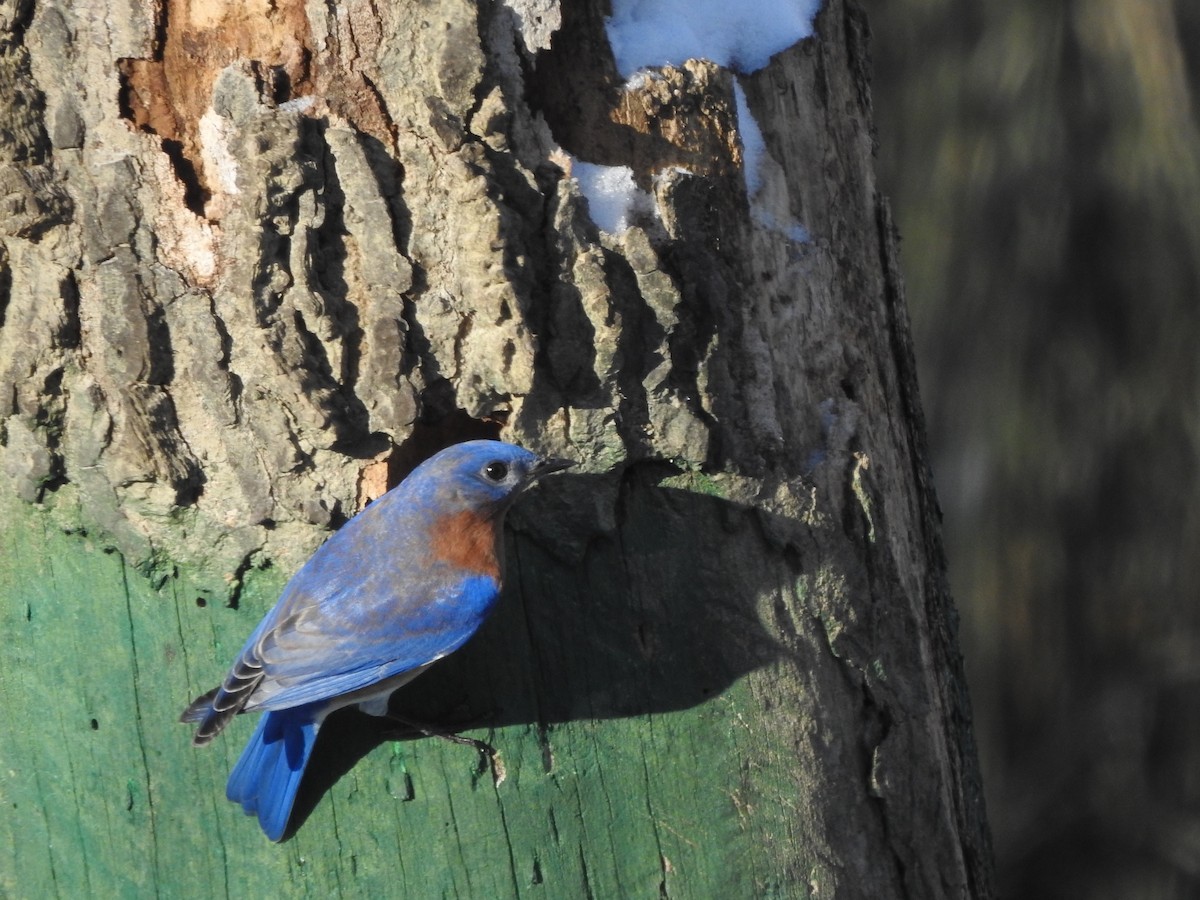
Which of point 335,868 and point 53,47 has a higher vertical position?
point 53,47

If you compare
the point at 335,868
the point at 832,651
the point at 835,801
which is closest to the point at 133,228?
the point at 335,868

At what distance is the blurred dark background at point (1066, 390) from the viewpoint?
247 inches

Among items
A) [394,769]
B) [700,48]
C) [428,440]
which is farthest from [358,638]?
[700,48]

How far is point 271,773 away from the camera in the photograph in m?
2.79

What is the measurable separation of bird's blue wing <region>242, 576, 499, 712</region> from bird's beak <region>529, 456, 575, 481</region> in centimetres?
26

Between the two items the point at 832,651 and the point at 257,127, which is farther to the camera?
the point at 832,651

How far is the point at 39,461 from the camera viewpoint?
283cm

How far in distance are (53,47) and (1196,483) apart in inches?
215

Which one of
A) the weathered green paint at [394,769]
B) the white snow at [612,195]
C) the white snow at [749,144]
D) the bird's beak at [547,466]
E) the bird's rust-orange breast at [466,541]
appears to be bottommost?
the weathered green paint at [394,769]

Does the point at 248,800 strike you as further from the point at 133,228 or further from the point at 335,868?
the point at 133,228

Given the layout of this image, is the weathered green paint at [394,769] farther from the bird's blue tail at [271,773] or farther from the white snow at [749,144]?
the white snow at [749,144]

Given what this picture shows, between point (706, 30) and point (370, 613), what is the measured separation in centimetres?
157

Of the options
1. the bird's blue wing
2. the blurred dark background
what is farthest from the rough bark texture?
the blurred dark background

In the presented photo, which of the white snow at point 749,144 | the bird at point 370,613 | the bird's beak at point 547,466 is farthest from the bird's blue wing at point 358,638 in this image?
the white snow at point 749,144
